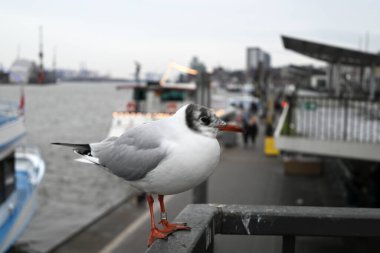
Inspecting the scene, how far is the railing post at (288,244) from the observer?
2.77 m

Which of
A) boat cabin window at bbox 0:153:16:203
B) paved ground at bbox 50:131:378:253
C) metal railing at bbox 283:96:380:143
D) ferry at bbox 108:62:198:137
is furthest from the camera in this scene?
ferry at bbox 108:62:198:137

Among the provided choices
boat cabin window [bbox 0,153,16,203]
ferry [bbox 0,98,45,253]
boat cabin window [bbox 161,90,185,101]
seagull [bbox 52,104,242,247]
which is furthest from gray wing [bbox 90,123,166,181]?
boat cabin window [bbox 161,90,185,101]

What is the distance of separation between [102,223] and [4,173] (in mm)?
3084

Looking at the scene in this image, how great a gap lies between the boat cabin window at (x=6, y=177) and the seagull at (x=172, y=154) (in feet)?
33.7

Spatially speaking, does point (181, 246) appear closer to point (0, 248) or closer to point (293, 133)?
point (293, 133)

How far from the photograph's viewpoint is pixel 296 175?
16250 millimetres

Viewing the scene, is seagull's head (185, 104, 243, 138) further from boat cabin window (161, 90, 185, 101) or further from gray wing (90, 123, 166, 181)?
boat cabin window (161, 90, 185, 101)

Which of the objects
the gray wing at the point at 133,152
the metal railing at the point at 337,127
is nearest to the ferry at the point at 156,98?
the metal railing at the point at 337,127

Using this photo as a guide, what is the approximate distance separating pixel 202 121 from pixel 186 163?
273 millimetres

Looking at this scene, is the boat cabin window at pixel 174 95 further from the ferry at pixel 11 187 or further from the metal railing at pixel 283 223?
the metal railing at pixel 283 223

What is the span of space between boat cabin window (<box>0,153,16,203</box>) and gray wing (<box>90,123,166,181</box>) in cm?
1004

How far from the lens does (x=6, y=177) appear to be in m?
12.5

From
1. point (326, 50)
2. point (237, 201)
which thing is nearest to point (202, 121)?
point (237, 201)

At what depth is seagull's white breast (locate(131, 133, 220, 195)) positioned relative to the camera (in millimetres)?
2584
